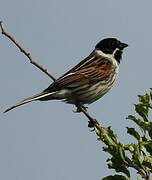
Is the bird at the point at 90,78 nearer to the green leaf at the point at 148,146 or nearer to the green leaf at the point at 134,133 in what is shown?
the green leaf at the point at 134,133

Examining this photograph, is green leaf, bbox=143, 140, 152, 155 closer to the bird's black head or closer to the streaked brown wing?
the streaked brown wing

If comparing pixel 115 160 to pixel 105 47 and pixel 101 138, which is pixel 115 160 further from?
pixel 105 47

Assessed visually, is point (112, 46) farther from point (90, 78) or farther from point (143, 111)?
point (143, 111)

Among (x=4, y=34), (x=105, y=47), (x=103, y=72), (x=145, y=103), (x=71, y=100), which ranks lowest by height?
(x=145, y=103)

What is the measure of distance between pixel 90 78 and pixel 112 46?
3.82ft

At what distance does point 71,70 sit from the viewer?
8.64m

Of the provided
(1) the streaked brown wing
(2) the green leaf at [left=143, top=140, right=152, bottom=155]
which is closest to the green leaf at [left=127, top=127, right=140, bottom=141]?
(2) the green leaf at [left=143, top=140, right=152, bottom=155]

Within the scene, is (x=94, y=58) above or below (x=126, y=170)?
above

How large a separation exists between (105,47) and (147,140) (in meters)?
5.23

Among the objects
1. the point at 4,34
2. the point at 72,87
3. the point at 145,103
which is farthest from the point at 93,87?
the point at 145,103

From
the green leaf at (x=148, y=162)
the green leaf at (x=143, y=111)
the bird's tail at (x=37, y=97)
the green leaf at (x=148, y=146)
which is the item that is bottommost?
the green leaf at (x=148, y=162)

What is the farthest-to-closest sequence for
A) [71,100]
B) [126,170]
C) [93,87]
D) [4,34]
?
1. [93,87]
2. [71,100]
3. [4,34]
4. [126,170]

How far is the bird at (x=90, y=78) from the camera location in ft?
24.9

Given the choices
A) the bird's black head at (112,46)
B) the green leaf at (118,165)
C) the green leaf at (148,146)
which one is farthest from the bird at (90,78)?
the green leaf at (148,146)
